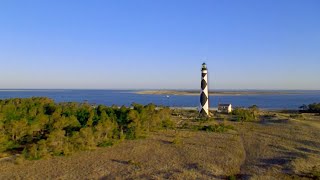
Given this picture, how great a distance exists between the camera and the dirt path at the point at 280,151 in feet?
50.4

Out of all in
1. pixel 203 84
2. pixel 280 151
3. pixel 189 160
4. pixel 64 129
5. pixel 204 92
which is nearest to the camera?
pixel 189 160

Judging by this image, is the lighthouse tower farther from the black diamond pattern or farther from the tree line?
the tree line

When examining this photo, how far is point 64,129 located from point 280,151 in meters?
12.2

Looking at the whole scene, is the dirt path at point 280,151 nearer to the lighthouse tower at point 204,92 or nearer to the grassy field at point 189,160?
the grassy field at point 189,160

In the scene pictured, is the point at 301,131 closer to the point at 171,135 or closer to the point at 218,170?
the point at 171,135

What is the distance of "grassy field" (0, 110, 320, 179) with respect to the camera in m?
15.0

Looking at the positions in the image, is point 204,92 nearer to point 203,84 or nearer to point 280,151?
point 203,84

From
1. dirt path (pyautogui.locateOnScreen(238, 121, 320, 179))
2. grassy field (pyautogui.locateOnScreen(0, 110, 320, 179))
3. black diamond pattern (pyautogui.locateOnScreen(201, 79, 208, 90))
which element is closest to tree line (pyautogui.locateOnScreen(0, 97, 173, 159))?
grassy field (pyautogui.locateOnScreen(0, 110, 320, 179))

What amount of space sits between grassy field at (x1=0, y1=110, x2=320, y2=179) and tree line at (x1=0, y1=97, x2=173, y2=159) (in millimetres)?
668

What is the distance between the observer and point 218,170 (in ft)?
51.4

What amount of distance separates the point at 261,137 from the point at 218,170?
9395 millimetres

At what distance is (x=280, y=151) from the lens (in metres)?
19.4

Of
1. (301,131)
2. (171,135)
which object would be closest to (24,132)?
(171,135)

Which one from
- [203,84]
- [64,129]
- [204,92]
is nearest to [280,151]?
[64,129]
